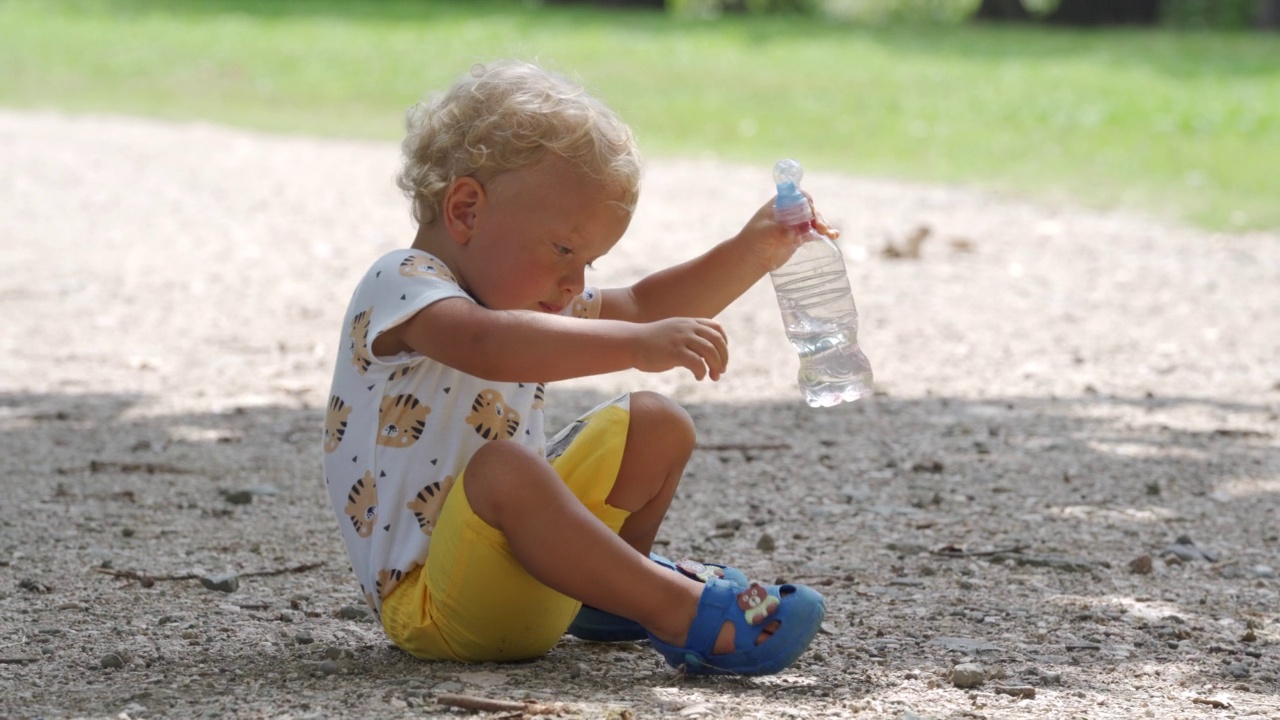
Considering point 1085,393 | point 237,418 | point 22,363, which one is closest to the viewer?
point 237,418

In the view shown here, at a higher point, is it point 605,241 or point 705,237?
point 605,241

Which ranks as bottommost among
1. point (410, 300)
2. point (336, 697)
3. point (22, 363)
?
point (22, 363)

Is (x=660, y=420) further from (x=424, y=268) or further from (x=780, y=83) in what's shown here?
(x=780, y=83)

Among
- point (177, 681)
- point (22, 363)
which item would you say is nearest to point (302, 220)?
point (22, 363)

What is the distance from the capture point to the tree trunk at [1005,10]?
29.5 m

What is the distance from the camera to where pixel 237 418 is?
5523 mm

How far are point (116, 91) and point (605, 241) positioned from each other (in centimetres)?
1492

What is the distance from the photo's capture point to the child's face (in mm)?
2867

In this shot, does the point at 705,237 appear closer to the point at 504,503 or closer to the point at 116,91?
the point at 504,503

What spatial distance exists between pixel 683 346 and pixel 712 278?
2.10 feet

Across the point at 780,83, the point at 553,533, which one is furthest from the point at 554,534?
the point at 780,83

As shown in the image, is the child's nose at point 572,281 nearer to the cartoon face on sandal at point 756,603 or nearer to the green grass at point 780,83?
the cartoon face on sandal at point 756,603

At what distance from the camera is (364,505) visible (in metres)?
2.95

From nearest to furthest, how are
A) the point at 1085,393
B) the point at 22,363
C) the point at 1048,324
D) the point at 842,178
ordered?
1. the point at 1085,393
2. the point at 22,363
3. the point at 1048,324
4. the point at 842,178
